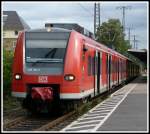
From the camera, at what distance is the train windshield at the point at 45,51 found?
16312mm

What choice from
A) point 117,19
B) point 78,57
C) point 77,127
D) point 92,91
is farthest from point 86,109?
point 117,19

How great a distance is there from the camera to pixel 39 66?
1641cm

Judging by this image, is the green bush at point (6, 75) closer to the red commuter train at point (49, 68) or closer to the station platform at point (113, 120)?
the station platform at point (113, 120)

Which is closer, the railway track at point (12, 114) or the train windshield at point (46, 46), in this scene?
the train windshield at point (46, 46)

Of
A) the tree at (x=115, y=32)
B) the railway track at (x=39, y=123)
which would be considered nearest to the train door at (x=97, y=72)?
the railway track at (x=39, y=123)

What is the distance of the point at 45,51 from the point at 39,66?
0.53 meters

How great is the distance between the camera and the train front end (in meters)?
16.1

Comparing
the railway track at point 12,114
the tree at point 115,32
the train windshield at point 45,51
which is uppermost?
the tree at point 115,32

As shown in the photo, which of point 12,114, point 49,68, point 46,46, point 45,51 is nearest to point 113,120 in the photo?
point 49,68

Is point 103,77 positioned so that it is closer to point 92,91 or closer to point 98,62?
point 98,62

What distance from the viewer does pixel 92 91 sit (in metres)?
20.1

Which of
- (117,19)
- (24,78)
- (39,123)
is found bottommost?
(39,123)

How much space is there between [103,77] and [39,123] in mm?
9119

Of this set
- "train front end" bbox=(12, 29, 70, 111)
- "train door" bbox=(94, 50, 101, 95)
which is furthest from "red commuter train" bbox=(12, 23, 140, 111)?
"train door" bbox=(94, 50, 101, 95)
